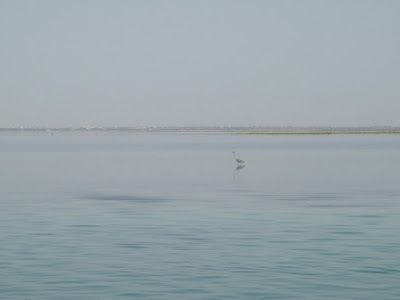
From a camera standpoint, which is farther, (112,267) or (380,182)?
(380,182)

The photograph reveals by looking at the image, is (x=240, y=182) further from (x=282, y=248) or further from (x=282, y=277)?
(x=282, y=277)

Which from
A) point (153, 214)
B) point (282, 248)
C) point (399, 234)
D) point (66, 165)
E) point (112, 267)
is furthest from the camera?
point (66, 165)

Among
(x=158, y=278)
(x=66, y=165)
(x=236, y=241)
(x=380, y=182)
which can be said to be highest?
(x=66, y=165)

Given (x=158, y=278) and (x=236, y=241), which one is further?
(x=236, y=241)

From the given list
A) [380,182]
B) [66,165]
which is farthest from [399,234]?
[66,165]

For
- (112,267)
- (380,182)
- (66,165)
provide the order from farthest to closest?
(66,165), (380,182), (112,267)

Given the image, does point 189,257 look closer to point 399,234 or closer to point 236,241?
point 236,241

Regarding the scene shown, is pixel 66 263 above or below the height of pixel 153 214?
below

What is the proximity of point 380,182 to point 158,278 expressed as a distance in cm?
2522

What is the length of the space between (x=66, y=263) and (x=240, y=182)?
959 inches

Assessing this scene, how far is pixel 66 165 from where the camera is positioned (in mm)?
58438

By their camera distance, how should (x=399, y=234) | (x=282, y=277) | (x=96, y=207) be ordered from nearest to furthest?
(x=282, y=277) → (x=399, y=234) → (x=96, y=207)

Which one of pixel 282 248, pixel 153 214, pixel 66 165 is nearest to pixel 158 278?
pixel 282 248

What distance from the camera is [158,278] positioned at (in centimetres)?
1552
